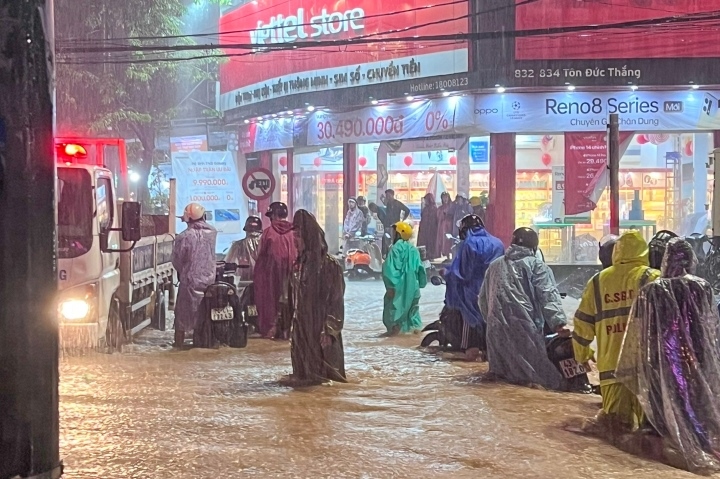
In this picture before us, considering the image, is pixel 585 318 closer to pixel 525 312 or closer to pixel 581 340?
pixel 581 340

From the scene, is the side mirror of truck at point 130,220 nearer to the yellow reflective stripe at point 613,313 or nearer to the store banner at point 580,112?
the yellow reflective stripe at point 613,313

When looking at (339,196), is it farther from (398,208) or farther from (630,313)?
(630,313)

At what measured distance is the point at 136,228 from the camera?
930 centimetres

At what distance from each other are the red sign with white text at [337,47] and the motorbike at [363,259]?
12.4 feet

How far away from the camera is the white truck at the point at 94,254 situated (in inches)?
359

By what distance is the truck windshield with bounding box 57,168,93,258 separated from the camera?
30.0 feet

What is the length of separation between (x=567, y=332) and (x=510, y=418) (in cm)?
141

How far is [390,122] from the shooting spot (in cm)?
2048

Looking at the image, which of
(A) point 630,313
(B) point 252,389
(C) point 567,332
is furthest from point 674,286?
(B) point 252,389

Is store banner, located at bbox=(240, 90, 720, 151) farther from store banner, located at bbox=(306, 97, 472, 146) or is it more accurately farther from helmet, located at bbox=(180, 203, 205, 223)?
helmet, located at bbox=(180, 203, 205, 223)

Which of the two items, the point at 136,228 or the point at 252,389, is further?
the point at 136,228

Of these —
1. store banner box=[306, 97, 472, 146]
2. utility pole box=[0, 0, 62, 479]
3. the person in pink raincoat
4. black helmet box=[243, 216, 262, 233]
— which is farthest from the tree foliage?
utility pole box=[0, 0, 62, 479]

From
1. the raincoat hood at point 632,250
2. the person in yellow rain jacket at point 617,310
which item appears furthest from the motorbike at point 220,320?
the raincoat hood at point 632,250

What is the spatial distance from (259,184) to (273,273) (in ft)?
11.1
